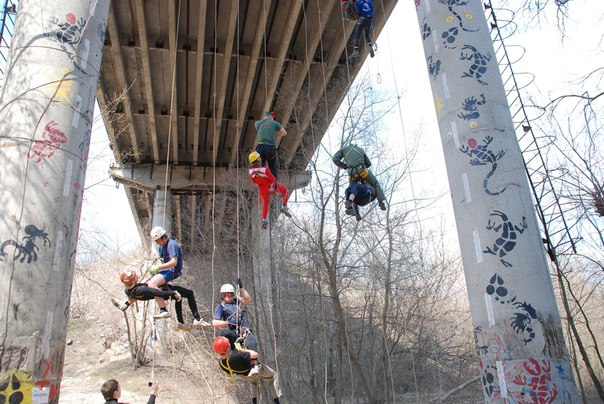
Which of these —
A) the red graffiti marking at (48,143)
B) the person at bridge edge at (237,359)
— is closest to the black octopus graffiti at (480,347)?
the person at bridge edge at (237,359)

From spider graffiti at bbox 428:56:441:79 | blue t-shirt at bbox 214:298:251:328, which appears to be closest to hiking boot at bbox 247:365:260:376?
blue t-shirt at bbox 214:298:251:328

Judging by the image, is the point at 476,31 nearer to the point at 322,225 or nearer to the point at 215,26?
the point at 322,225

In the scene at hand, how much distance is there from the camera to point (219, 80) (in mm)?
18125

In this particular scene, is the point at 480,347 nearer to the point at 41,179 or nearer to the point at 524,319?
the point at 524,319

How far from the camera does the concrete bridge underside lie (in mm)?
15102

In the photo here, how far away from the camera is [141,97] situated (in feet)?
64.0

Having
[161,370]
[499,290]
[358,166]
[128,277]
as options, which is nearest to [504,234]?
[499,290]

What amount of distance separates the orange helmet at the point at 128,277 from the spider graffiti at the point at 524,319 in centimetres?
518

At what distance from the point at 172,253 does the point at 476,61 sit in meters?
5.16

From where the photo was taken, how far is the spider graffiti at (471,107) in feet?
20.0

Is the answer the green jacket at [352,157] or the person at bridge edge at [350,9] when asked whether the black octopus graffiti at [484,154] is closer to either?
the green jacket at [352,157]

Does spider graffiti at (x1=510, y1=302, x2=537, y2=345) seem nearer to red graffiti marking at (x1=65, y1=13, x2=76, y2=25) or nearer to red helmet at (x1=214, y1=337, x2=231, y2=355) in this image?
red helmet at (x1=214, y1=337, x2=231, y2=355)

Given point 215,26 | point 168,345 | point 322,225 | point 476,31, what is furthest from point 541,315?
point 168,345

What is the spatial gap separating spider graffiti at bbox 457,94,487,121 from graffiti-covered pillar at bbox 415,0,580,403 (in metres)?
0.01
